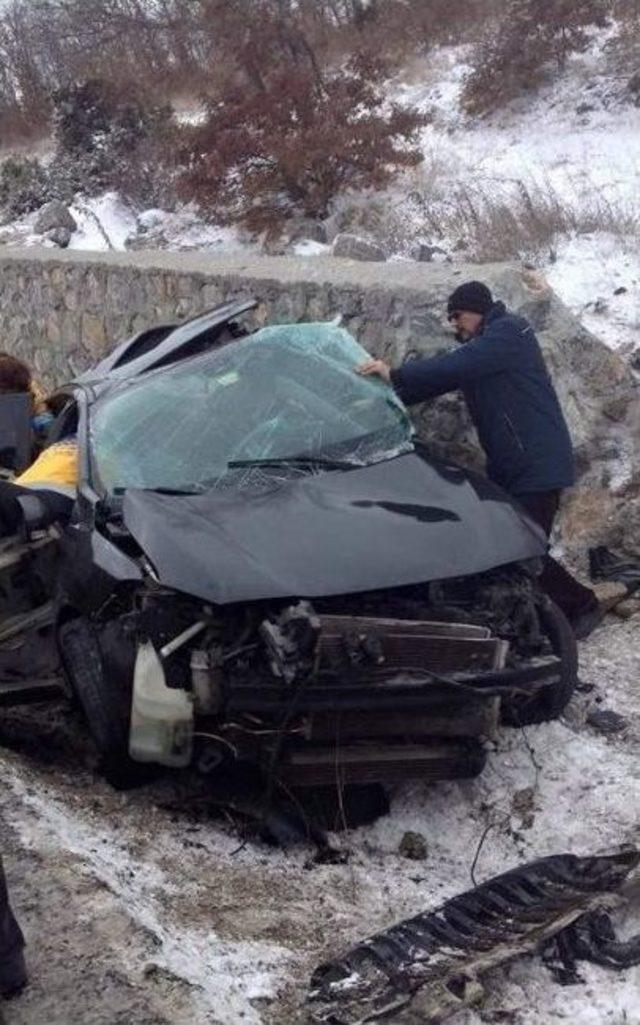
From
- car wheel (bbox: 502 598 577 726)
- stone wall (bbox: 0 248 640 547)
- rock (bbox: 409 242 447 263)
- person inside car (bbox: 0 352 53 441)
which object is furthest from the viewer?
rock (bbox: 409 242 447 263)

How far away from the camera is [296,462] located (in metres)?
4.89

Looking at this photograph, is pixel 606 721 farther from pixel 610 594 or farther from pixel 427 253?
pixel 427 253

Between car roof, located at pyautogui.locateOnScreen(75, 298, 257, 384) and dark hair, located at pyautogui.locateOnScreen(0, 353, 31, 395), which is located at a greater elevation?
car roof, located at pyautogui.locateOnScreen(75, 298, 257, 384)

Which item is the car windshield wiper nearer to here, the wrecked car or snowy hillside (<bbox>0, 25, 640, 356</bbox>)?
the wrecked car

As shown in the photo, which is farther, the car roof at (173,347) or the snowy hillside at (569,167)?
the snowy hillside at (569,167)

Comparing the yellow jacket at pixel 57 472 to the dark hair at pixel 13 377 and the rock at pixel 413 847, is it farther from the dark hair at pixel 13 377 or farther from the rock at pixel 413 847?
the rock at pixel 413 847

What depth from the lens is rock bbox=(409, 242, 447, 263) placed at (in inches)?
368

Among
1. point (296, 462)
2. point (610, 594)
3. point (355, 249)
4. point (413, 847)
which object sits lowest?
point (610, 594)

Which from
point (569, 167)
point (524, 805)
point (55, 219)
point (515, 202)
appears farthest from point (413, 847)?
point (55, 219)

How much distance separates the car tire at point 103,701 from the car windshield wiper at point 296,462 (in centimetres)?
91

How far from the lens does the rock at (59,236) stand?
15.0 m

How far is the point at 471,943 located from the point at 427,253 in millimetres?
6842

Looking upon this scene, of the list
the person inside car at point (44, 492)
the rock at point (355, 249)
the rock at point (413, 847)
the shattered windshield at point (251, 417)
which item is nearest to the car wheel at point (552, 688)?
the rock at point (413, 847)

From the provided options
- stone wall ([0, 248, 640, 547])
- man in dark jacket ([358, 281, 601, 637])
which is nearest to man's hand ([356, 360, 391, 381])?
man in dark jacket ([358, 281, 601, 637])
